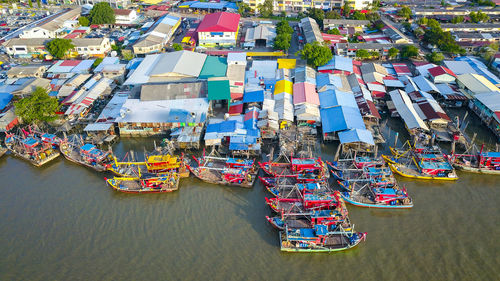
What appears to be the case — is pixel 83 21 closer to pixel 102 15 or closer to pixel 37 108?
pixel 102 15

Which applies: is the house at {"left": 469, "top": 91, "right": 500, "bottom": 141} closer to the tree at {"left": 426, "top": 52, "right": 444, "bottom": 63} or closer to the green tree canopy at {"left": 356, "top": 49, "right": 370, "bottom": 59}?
the tree at {"left": 426, "top": 52, "right": 444, "bottom": 63}

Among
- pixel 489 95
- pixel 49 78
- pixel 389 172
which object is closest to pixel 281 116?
pixel 389 172

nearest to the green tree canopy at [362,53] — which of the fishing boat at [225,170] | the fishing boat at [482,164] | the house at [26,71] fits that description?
the fishing boat at [482,164]

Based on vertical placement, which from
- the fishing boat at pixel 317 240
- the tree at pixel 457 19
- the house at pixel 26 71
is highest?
the tree at pixel 457 19

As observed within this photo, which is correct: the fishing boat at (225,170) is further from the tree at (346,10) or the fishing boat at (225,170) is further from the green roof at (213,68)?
the tree at (346,10)

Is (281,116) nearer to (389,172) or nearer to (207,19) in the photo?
(389,172)
